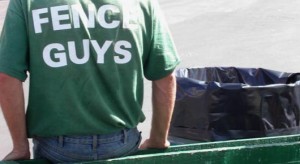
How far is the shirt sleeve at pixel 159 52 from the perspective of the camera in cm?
262

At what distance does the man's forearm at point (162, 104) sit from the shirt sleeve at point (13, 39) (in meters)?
0.61

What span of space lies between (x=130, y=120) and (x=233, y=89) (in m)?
0.93

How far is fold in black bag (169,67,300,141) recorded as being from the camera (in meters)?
3.34

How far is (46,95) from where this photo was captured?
247 cm

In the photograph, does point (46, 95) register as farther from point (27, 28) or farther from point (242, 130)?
point (242, 130)

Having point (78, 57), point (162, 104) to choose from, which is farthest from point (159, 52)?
point (78, 57)

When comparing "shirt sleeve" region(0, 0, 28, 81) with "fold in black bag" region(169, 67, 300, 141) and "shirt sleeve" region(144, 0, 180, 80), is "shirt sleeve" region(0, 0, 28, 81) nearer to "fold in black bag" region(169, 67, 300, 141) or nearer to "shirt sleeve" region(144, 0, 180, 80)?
"shirt sleeve" region(144, 0, 180, 80)

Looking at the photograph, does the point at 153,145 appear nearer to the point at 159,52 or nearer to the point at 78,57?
the point at 159,52

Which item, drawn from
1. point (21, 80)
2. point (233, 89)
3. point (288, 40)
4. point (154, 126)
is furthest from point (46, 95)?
point (288, 40)

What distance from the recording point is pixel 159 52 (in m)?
2.63

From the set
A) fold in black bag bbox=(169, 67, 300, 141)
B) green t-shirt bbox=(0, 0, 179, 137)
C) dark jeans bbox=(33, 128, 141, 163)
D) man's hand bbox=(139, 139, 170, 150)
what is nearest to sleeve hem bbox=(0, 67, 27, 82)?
green t-shirt bbox=(0, 0, 179, 137)

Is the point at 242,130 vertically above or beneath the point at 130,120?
beneath

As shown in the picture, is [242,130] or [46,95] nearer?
[46,95]

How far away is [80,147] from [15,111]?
0.30 metres
